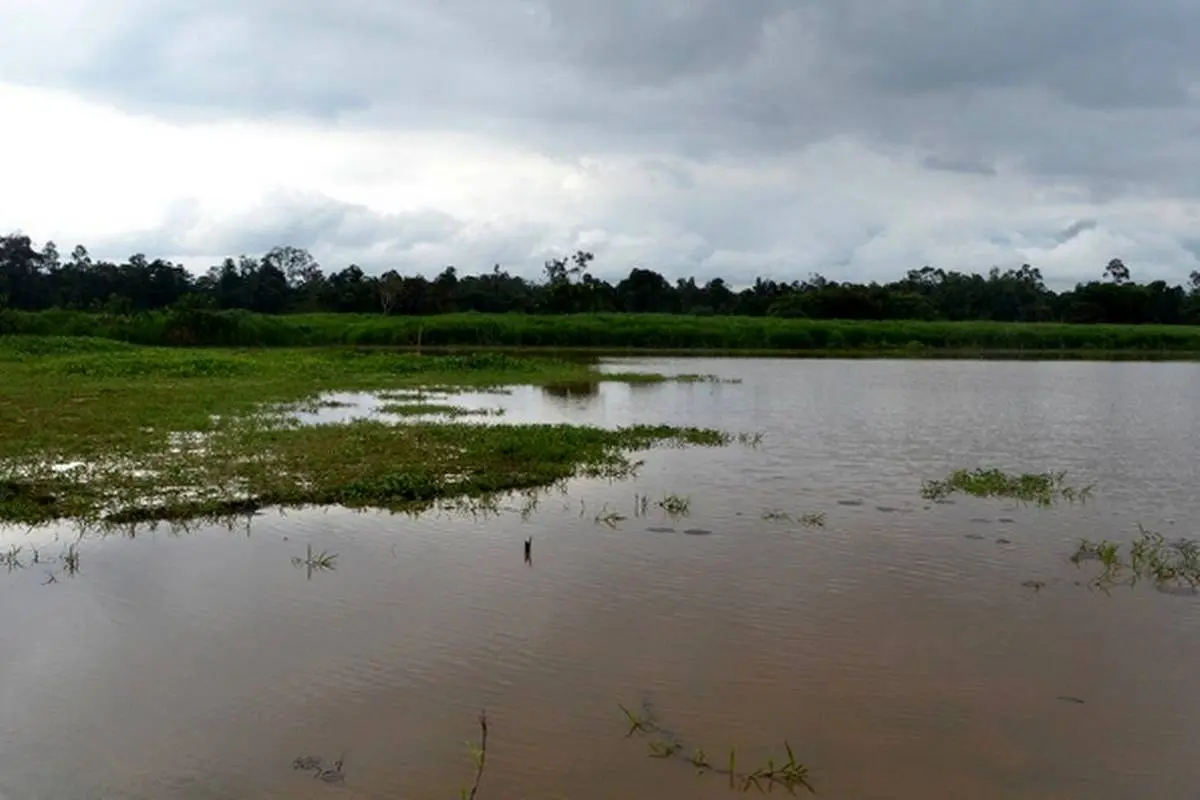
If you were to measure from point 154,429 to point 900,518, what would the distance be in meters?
11.6

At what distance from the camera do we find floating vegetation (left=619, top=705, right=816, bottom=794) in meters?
4.85

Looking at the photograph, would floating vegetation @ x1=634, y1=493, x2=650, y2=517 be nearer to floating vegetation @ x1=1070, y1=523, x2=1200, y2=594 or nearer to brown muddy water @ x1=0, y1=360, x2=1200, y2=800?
brown muddy water @ x1=0, y1=360, x2=1200, y2=800

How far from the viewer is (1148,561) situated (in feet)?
29.4

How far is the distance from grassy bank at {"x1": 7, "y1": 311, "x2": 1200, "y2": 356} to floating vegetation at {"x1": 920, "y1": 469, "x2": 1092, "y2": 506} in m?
43.4

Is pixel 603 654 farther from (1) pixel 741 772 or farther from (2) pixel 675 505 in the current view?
(2) pixel 675 505

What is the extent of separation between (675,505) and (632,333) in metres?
49.8

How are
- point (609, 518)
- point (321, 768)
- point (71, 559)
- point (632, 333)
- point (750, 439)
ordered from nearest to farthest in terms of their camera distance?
point (321, 768), point (71, 559), point (609, 518), point (750, 439), point (632, 333)

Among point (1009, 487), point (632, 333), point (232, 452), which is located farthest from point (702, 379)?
point (632, 333)

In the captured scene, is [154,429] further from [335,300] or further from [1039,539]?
[335,300]

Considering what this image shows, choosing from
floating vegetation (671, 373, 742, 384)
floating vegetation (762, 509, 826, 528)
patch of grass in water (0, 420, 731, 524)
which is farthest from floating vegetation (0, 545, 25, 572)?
floating vegetation (671, 373, 742, 384)

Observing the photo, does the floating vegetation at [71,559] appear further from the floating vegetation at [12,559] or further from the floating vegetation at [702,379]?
the floating vegetation at [702,379]

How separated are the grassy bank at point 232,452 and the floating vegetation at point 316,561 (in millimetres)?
1871

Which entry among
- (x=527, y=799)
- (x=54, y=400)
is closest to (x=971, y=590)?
(x=527, y=799)

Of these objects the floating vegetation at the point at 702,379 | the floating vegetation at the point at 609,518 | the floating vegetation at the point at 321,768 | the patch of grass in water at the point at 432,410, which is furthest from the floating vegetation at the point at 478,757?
the floating vegetation at the point at 702,379
